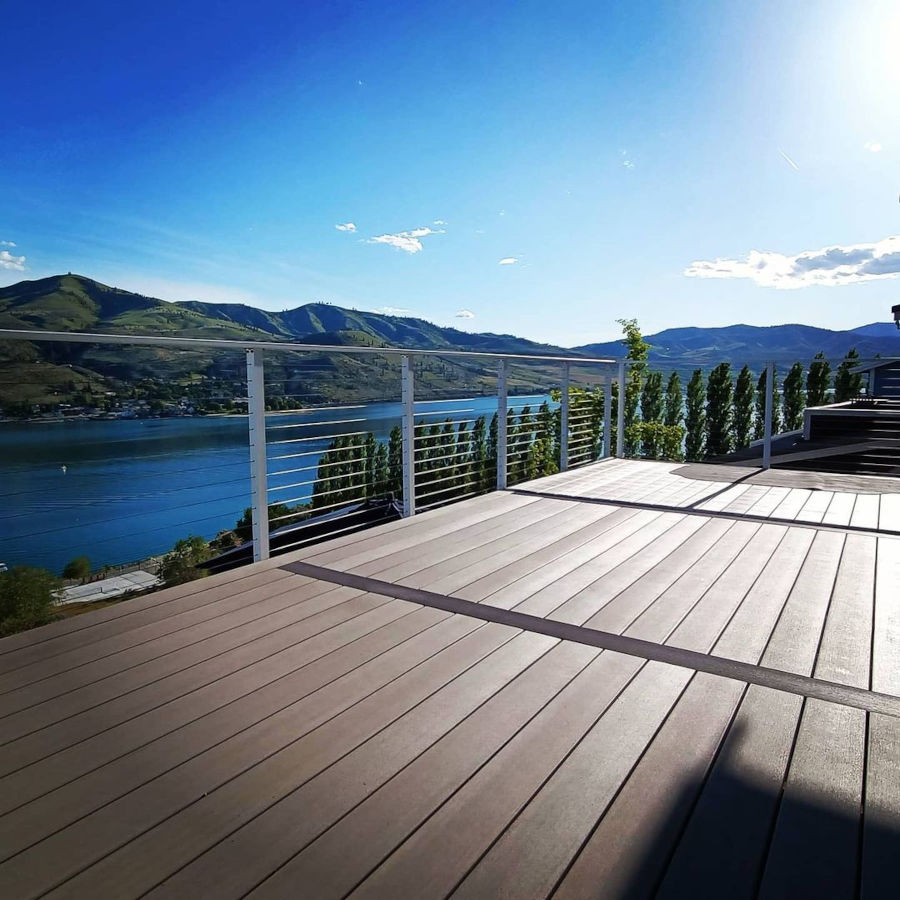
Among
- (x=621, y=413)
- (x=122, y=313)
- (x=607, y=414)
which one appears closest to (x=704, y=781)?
(x=607, y=414)

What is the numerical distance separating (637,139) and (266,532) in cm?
749

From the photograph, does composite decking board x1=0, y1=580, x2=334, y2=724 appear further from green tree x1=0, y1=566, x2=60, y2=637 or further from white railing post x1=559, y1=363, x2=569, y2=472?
white railing post x1=559, y1=363, x2=569, y2=472

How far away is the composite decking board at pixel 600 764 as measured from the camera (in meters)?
0.87

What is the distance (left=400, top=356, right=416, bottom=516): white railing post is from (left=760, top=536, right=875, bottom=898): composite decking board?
2.12 meters

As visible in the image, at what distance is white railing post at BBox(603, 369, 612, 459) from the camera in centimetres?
529

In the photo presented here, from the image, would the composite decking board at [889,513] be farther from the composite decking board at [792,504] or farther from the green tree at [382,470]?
the green tree at [382,470]

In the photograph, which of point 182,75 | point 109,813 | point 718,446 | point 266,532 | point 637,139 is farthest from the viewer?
point 718,446

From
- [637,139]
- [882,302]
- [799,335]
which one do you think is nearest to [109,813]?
[637,139]

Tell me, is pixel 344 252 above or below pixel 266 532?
above

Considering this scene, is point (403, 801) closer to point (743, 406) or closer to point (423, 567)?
point (423, 567)

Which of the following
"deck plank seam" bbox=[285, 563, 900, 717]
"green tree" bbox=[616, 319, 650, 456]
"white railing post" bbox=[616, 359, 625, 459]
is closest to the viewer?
"deck plank seam" bbox=[285, 563, 900, 717]

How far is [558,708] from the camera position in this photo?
133cm

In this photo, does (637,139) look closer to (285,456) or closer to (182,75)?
(285,456)

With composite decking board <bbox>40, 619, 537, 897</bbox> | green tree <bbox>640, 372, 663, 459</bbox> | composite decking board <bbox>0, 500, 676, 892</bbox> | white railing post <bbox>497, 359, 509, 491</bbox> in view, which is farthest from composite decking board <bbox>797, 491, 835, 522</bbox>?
green tree <bbox>640, 372, 663, 459</bbox>
